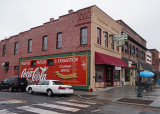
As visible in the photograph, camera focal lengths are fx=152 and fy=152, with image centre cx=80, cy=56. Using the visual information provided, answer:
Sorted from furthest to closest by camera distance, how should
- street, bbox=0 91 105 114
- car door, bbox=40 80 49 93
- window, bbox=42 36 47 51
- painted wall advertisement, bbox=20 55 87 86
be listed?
window, bbox=42 36 47 51, painted wall advertisement, bbox=20 55 87 86, car door, bbox=40 80 49 93, street, bbox=0 91 105 114

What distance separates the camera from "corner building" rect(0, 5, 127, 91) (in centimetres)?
1752

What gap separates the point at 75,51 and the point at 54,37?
470 centimetres

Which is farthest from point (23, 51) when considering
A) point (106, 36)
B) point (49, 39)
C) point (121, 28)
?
point (121, 28)

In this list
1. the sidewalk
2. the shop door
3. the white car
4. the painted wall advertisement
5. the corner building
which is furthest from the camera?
the shop door

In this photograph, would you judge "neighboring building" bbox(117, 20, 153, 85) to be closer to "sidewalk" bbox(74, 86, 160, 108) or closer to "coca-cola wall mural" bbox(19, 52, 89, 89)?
Answer: "coca-cola wall mural" bbox(19, 52, 89, 89)

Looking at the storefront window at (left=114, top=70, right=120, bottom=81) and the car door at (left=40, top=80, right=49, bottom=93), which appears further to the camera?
the storefront window at (left=114, top=70, right=120, bottom=81)

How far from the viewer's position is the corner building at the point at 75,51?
17.5 metres

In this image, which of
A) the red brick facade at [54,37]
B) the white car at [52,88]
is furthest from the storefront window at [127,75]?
the white car at [52,88]

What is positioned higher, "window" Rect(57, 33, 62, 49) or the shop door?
"window" Rect(57, 33, 62, 49)

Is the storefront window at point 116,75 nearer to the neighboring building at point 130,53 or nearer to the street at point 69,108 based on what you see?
the neighboring building at point 130,53

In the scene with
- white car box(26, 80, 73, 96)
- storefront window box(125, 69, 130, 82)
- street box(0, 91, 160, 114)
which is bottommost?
street box(0, 91, 160, 114)

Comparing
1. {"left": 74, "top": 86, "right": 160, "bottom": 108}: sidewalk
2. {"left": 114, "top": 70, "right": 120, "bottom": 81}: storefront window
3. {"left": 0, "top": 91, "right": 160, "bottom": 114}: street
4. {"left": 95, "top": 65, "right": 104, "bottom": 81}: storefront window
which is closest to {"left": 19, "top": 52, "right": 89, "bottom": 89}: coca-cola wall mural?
{"left": 95, "top": 65, "right": 104, "bottom": 81}: storefront window

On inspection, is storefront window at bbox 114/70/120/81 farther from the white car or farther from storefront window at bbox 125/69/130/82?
the white car

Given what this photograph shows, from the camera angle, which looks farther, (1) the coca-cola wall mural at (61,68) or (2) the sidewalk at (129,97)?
(1) the coca-cola wall mural at (61,68)
